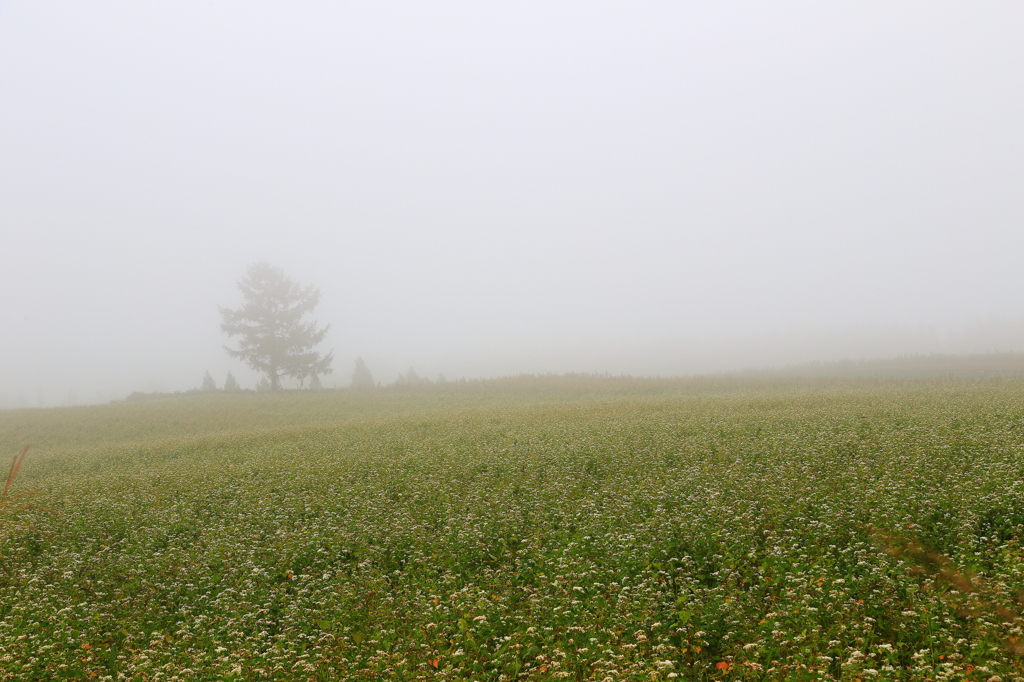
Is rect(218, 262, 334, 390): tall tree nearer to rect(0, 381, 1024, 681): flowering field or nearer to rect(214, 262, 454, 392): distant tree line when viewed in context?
rect(214, 262, 454, 392): distant tree line

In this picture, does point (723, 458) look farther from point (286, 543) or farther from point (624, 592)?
point (286, 543)

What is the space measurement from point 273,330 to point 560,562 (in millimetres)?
51778

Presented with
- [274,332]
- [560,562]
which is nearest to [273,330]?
[274,332]

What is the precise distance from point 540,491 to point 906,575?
644 cm

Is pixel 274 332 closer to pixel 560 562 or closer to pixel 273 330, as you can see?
pixel 273 330

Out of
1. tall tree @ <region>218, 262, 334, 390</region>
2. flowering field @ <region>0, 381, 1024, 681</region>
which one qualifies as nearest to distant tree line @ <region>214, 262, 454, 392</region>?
tall tree @ <region>218, 262, 334, 390</region>

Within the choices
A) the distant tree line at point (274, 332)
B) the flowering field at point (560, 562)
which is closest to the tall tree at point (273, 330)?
the distant tree line at point (274, 332)

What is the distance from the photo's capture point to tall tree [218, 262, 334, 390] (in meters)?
53.1

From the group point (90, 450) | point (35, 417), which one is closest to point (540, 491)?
point (90, 450)

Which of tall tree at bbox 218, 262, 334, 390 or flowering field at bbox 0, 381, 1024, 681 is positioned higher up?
tall tree at bbox 218, 262, 334, 390

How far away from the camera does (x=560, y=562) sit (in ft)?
27.3

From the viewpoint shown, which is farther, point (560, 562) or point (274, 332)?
point (274, 332)

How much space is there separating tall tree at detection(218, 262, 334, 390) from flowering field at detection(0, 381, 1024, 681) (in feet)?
129

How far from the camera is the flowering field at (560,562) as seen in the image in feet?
20.3
